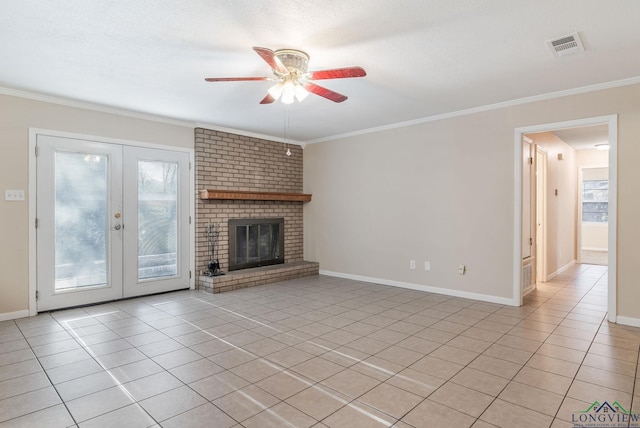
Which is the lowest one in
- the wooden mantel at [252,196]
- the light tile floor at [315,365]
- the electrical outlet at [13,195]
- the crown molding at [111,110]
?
the light tile floor at [315,365]

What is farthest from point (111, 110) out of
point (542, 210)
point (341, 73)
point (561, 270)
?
point (561, 270)

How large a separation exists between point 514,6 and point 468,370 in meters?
2.50

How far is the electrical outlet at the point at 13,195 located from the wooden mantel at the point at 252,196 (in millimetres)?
2061

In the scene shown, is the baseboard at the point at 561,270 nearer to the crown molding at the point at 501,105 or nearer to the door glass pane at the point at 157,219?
the crown molding at the point at 501,105

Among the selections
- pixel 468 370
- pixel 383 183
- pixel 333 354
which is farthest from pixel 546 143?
pixel 333 354

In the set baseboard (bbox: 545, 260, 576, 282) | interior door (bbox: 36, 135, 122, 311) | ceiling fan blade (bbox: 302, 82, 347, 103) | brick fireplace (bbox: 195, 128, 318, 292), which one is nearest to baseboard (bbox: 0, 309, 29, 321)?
interior door (bbox: 36, 135, 122, 311)

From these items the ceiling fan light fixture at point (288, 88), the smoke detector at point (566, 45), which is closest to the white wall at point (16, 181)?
the ceiling fan light fixture at point (288, 88)

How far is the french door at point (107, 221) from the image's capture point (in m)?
4.14

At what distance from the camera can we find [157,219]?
5.02 metres

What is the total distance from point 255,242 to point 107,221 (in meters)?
2.28

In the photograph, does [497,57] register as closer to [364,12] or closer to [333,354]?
[364,12]

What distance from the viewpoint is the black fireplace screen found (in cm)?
580

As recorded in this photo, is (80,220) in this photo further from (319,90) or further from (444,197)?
(444,197)

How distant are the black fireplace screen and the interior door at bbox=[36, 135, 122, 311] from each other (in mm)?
1666
